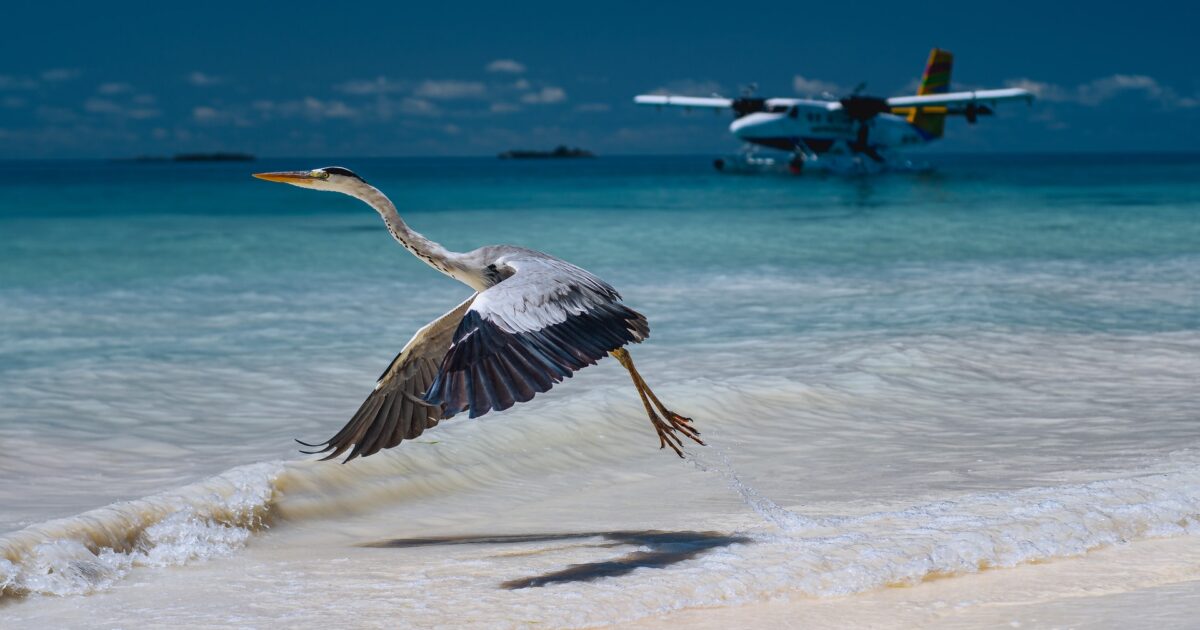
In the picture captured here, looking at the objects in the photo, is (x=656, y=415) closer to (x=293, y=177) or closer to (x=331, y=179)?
(x=331, y=179)

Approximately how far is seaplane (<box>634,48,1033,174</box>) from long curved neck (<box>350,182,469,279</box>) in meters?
56.4

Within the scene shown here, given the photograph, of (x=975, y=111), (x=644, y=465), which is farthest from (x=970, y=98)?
(x=644, y=465)

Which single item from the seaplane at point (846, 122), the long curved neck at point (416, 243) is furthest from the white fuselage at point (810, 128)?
the long curved neck at point (416, 243)

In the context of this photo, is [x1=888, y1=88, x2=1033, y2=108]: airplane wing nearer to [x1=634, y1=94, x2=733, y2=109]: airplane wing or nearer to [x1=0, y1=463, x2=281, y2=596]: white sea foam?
[x1=634, y1=94, x2=733, y2=109]: airplane wing

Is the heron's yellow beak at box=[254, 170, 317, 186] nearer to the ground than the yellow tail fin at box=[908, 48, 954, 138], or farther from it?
nearer to the ground

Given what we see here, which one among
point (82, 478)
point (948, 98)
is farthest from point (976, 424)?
point (948, 98)

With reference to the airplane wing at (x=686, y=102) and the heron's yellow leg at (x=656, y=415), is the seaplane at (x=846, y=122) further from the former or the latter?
the heron's yellow leg at (x=656, y=415)

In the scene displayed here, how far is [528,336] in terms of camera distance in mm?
4660

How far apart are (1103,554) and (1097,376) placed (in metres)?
5.41

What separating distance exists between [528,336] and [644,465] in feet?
9.80

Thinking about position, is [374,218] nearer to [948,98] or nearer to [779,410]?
[779,410]

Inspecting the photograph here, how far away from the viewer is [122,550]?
17.9 feet

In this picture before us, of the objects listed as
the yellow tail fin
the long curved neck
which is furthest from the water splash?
the yellow tail fin

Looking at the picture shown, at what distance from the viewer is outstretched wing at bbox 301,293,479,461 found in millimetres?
5586
